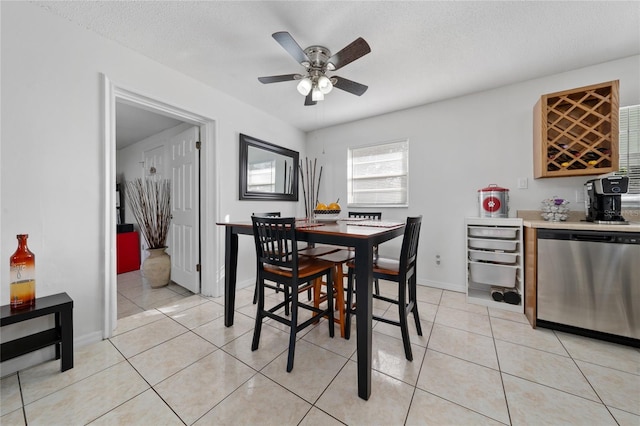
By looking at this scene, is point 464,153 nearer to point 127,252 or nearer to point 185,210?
point 185,210

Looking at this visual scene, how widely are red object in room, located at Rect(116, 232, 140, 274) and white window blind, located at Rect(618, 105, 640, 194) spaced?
633 cm

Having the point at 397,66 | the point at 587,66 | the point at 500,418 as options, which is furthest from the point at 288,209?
the point at 587,66

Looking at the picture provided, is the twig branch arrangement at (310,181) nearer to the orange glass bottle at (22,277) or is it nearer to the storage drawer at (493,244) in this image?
the storage drawer at (493,244)

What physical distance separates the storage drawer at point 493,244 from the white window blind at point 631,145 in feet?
3.47

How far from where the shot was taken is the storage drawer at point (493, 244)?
2387 millimetres

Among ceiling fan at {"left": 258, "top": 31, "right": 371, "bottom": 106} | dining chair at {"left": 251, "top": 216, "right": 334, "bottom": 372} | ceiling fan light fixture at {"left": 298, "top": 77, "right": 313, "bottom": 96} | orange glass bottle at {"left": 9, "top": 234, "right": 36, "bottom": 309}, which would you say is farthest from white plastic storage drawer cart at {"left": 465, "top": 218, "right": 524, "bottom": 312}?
orange glass bottle at {"left": 9, "top": 234, "right": 36, "bottom": 309}

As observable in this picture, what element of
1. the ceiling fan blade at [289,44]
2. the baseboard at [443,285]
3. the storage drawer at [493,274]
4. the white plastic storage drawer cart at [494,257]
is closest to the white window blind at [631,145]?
the white plastic storage drawer cart at [494,257]

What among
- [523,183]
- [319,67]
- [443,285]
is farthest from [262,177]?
[523,183]

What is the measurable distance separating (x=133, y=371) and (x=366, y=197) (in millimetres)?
3226

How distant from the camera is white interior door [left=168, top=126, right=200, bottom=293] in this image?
2.89 metres

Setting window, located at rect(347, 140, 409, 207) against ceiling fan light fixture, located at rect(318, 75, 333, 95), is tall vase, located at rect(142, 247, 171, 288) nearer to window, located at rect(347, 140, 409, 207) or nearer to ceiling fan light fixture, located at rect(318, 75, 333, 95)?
window, located at rect(347, 140, 409, 207)

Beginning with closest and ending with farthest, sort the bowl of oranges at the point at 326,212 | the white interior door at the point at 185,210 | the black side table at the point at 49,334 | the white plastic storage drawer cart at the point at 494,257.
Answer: the black side table at the point at 49,334
the bowl of oranges at the point at 326,212
the white plastic storage drawer cart at the point at 494,257
the white interior door at the point at 185,210

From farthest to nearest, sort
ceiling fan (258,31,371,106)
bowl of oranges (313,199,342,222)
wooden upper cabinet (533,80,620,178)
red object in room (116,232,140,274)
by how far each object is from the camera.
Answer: red object in room (116,232,140,274)
bowl of oranges (313,199,342,222)
wooden upper cabinet (533,80,620,178)
ceiling fan (258,31,371,106)

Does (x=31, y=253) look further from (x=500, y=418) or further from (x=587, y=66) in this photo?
(x=587, y=66)
